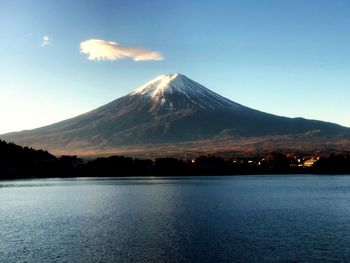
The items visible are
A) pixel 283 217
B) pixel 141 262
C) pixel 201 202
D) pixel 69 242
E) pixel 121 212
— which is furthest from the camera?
pixel 201 202

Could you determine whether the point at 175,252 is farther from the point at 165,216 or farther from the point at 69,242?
the point at 165,216

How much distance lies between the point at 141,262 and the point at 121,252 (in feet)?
12.4

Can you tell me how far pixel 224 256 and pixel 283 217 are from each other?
2239 centimetres

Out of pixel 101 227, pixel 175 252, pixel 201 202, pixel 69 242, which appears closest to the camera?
pixel 175 252

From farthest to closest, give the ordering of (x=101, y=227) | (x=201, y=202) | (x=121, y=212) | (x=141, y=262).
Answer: (x=201, y=202), (x=121, y=212), (x=101, y=227), (x=141, y=262)

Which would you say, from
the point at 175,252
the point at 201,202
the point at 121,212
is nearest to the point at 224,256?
the point at 175,252

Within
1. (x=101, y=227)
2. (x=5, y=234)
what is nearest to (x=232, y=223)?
(x=101, y=227)

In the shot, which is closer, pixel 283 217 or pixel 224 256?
pixel 224 256

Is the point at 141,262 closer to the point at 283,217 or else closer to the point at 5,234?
the point at 5,234

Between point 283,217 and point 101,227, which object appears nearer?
point 101,227

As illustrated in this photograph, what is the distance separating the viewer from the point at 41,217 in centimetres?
5956

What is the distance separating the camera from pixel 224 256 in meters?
36.1

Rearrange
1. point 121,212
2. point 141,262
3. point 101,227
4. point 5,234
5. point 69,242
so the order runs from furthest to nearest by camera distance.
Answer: point 121,212
point 101,227
point 5,234
point 69,242
point 141,262

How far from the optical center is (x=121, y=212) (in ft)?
210
